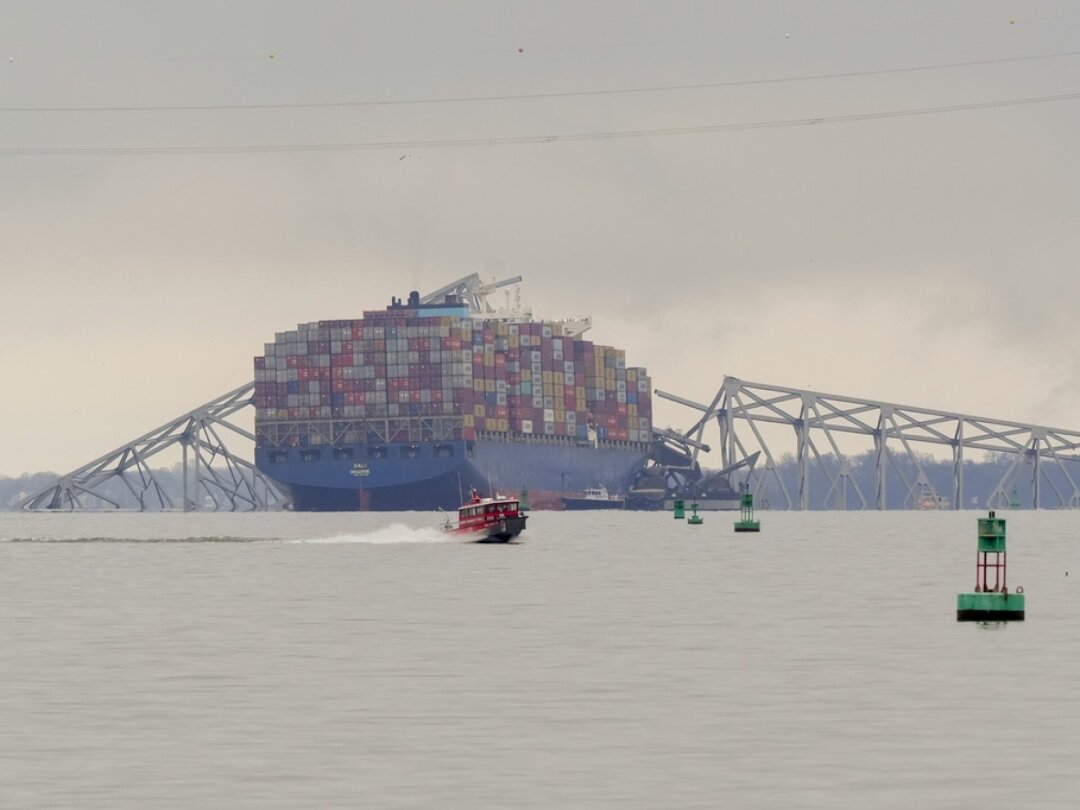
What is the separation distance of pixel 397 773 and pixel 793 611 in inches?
1449

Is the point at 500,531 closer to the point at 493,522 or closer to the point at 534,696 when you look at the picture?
the point at 493,522

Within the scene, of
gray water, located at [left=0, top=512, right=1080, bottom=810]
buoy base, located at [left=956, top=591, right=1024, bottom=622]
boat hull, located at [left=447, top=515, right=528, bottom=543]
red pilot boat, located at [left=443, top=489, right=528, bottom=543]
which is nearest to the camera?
gray water, located at [left=0, top=512, right=1080, bottom=810]

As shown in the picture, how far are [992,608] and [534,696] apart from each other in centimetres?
2358

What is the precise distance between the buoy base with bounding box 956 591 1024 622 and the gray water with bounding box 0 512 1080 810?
0.49m

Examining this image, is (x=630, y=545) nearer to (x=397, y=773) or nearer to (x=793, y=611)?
(x=793, y=611)

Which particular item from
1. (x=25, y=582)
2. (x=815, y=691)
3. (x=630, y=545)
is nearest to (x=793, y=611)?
(x=815, y=691)

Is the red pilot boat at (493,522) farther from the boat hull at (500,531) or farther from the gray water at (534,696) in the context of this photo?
the gray water at (534,696)

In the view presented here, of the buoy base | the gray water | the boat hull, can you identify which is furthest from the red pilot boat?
the buoy base

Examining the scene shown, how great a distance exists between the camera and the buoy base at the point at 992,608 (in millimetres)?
62344

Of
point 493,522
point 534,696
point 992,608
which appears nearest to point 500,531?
point 493,522

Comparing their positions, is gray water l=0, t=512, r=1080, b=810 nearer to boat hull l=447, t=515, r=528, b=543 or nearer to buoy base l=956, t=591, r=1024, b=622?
buoy base l=956, t=591, r=1024, b=622

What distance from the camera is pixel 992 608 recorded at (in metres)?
62.4

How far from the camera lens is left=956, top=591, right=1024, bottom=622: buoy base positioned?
205 feet

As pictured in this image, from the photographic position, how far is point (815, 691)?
42.9 meters
